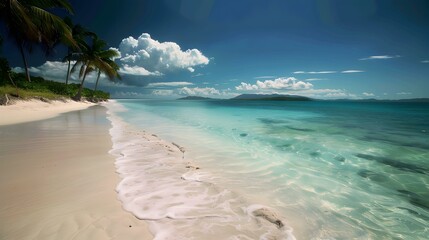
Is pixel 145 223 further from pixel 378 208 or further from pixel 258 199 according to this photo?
pixel 378 208

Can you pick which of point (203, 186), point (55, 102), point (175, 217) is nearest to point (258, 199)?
point (203, 186)

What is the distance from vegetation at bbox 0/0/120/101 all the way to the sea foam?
15153 mm

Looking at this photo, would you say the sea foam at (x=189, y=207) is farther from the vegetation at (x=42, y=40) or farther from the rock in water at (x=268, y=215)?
the vegetation at (x=42, y=40)

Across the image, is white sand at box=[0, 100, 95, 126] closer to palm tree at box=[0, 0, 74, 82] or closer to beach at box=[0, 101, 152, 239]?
palm tree at box=[0, 0, 74, 82]

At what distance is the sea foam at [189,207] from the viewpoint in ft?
7.64

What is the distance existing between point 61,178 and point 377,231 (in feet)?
16.1

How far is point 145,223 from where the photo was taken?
236 cm

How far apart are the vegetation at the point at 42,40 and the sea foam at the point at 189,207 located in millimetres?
15153

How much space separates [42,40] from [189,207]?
21.7m

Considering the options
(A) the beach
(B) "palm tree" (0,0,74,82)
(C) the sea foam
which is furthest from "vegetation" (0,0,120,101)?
(C) the sea foam

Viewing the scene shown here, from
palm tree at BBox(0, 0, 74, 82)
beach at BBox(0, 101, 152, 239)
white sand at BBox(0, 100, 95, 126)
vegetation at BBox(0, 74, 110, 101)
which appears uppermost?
palm tree at BBox(0, 0, 74, 82)

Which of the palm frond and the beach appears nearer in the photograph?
the beach

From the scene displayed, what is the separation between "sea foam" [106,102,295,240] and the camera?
2328mm

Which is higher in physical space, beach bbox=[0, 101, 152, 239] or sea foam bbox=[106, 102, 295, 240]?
beach bbox=[0, 101, 152, 239]
